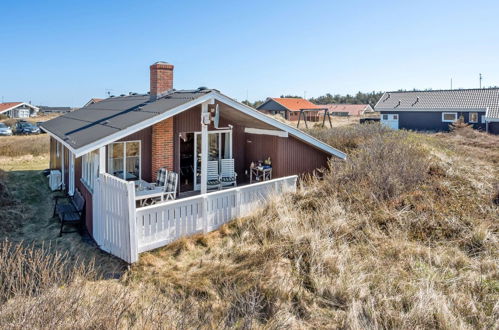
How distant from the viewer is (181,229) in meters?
8.50

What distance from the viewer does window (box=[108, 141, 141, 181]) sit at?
36.2ft

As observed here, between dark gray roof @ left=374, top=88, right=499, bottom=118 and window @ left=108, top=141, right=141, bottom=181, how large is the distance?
31463 mm

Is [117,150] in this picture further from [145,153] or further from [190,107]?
[190,107]

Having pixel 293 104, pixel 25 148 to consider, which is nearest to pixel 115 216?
pixel 25 148

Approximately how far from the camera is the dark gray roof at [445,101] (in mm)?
33031

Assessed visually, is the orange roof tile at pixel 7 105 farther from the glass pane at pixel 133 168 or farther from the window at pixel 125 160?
the glass pane at pixel 133 168

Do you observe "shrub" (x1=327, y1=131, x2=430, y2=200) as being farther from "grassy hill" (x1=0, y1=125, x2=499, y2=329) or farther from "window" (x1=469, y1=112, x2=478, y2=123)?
"window" (x1=469, y1=112, x2=478, y2=123)

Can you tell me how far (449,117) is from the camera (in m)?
34.5

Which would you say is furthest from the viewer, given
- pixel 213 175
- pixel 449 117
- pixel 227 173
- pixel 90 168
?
pixel 449 117

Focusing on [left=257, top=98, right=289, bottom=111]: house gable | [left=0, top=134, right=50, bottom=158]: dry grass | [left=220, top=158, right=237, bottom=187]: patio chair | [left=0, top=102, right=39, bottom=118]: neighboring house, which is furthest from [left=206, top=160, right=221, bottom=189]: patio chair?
[left=0, top=102, right=39, bottom=118]: neighboring house

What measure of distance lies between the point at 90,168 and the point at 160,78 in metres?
4.10

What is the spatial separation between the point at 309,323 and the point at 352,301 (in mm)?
786

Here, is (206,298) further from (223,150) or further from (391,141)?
(391,141)

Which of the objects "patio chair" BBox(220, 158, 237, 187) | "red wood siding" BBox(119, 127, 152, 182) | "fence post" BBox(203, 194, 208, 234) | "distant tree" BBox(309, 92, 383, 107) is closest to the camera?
"fence post" BBox(203, 194, 208, 234)
